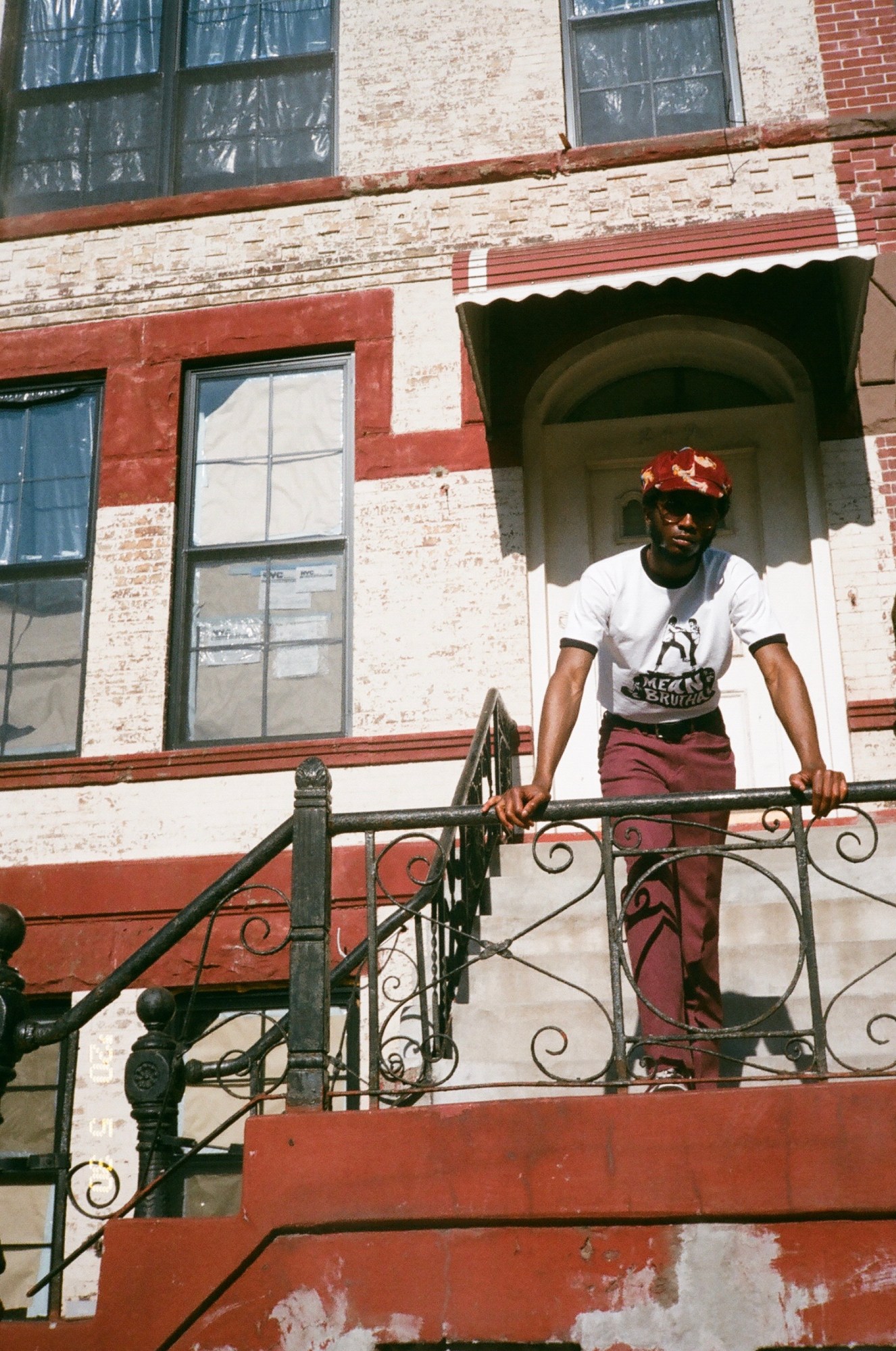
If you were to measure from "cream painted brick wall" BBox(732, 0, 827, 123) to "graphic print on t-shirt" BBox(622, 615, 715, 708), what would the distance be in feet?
17.6

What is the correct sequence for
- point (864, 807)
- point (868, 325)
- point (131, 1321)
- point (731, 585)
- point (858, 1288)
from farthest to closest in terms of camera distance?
point (868, 325)
point (864, 807)
point (731, 585)
point (131, 1321)
point (858, 1288)

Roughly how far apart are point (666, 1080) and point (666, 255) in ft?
16.0

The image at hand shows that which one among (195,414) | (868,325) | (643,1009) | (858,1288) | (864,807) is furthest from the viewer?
(195,414)

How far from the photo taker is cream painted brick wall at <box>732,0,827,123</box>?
910cm

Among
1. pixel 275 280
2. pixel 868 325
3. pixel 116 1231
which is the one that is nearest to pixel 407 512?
pixel 275 280

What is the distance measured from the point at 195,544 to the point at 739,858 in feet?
17.5

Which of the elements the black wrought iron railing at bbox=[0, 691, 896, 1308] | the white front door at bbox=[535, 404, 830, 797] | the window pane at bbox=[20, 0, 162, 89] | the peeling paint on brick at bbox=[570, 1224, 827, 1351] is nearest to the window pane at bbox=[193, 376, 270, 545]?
the white front door at bbox=[535, 404, 830, 797]

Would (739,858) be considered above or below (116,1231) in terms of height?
above

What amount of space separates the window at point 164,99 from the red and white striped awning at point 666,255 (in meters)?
2.52

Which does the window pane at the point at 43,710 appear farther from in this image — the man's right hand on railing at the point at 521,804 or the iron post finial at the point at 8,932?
the man's right hand on railing at the point at 521,804

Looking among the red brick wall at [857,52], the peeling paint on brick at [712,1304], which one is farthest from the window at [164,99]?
Result: the peeling paint on brick at [712,1304]

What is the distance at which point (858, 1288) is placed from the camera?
13.1ft

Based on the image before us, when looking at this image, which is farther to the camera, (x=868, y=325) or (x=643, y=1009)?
(x=868, y=325)

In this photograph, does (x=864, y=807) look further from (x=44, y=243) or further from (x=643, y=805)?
(x=44, y=243)
